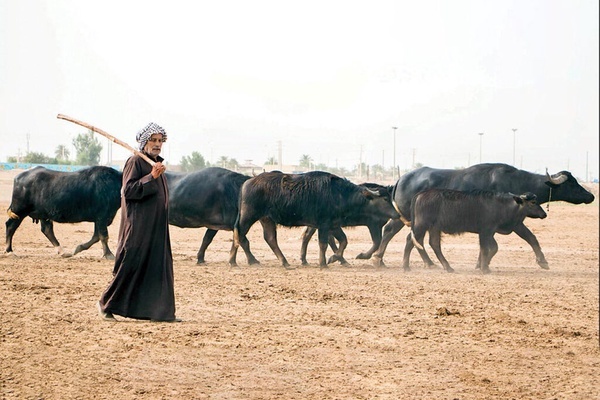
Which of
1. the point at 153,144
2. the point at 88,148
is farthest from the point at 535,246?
the point at 88,148

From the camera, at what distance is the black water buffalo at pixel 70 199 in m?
18.1

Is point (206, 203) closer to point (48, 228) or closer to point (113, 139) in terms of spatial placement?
point (48, 228)

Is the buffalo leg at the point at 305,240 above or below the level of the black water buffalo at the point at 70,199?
below

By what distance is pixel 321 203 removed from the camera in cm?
1769

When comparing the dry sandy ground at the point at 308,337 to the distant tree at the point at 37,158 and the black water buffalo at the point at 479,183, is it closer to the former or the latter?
the black water buffalo at the point at 479,183

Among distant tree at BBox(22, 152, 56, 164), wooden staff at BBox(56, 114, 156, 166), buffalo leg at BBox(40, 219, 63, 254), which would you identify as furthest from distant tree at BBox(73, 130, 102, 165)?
wooden staff at BBox(56, 114, 156, 166)

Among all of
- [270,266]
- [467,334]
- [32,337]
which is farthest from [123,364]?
[270,266]

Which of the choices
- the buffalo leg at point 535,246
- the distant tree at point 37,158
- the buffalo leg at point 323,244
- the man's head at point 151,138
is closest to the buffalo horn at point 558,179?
the buffalo leg at point 535,246

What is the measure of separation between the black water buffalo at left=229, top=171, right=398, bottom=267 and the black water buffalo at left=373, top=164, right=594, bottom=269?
1.25 m

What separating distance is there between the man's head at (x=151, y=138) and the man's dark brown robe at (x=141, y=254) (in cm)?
12

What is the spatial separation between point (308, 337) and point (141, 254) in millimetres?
1915

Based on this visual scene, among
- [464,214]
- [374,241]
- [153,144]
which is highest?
[153,144]

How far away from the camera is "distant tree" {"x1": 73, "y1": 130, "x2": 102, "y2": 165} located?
60.7 m

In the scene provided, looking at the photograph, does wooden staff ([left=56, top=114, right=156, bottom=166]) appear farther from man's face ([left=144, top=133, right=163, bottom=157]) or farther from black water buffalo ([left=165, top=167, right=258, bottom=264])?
black water buffalo ([left=165, top=167, right=258, bottom=264])
